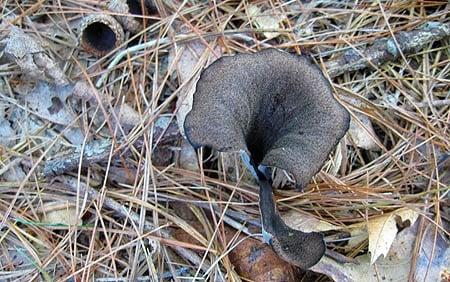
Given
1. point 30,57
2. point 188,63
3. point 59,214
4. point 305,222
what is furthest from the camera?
point 188,63

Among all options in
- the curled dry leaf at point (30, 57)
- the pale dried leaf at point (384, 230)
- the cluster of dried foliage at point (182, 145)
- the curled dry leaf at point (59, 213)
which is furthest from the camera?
the curled dry leaf at point (30, 57)

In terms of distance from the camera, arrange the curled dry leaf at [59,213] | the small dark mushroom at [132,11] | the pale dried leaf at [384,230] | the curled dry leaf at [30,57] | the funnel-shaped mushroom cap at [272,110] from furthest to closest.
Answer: the small dark mushroom at [132,11], the curled dry leaf at [30,57], the curled dry leaf at [59,213], the pale dried leaf at [384,230], the funnel-shaped mushroom cap at [272,110]

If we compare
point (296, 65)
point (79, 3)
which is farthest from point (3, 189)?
point (296, 65)

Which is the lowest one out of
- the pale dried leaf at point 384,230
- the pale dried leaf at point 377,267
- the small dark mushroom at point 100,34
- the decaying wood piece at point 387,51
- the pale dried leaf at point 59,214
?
the pale dried leaf at point 377,267

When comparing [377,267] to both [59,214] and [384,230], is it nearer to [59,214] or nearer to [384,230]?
[384,230]

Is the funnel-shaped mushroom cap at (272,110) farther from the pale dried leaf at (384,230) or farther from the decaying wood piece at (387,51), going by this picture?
the decaying wood piece at (387,51)

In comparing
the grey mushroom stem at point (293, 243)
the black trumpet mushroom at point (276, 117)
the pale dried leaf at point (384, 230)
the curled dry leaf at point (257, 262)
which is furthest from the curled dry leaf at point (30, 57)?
the pale dried leaf at point (384, 230)

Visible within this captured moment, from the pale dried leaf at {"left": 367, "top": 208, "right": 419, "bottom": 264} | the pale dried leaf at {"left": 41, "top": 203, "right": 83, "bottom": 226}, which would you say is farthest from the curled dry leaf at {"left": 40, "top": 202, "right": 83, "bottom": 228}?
the pale dried leaf at {"left": 367, "top": 208, "right": 419, "bottom": 264}

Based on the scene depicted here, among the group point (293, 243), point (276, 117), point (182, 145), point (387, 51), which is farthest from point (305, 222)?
point (387, 51)
